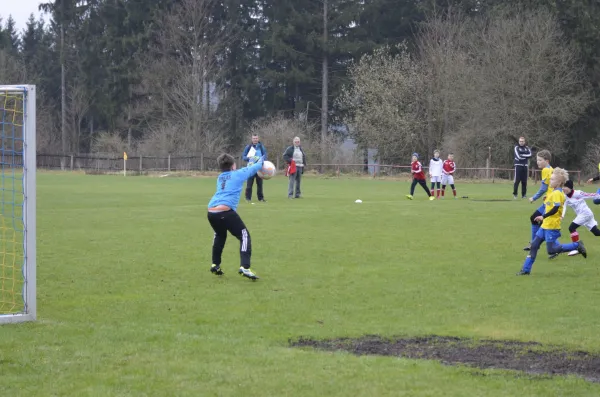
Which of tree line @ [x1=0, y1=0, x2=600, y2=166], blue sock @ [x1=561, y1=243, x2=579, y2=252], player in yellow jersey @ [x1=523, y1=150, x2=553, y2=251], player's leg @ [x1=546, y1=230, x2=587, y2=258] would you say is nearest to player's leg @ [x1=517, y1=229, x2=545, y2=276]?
player's leg @ [x1=546, y1=230, x2=587, y2=258]

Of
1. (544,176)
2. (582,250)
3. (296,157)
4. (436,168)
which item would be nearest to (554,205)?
(582,250)

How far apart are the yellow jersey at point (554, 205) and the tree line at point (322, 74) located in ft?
Answer: 121

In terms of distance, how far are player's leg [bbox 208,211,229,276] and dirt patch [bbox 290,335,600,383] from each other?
388cm

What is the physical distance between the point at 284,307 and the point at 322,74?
59.2 meters

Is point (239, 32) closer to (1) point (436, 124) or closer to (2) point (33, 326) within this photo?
(1) point (436, 124)

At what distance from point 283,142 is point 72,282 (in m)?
45.7

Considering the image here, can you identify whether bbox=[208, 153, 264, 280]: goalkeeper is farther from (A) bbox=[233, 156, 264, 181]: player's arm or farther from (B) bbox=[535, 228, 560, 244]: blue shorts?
(B) bbox=[535, 228, 560, 244]: blue shorts

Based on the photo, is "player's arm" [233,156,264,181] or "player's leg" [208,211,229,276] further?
Result: "player's leg" [208,211,229,276]

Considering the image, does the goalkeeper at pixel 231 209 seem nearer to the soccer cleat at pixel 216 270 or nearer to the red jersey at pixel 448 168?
the soccer cleat at pixel 216 270

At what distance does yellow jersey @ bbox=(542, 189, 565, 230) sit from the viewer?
1197 centimetres

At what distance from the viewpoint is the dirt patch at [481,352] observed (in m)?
6.84

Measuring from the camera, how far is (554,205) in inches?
472

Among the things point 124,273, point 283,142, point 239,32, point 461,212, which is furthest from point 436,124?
point 124,273

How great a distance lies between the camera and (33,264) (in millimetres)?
8766
